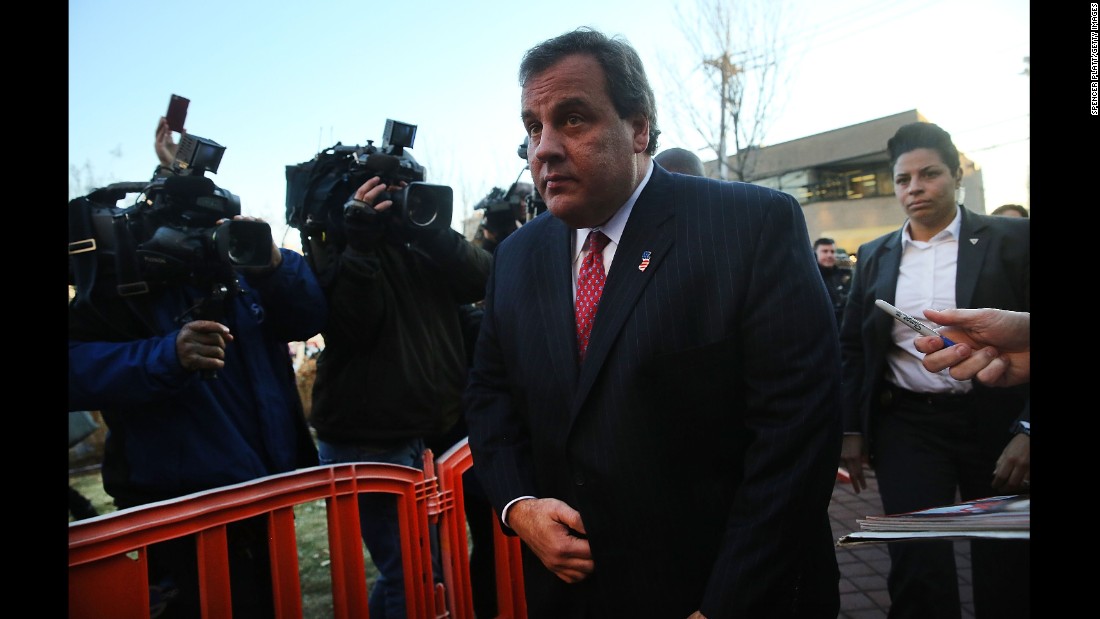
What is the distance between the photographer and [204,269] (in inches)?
88.1

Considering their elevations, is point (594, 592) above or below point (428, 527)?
above

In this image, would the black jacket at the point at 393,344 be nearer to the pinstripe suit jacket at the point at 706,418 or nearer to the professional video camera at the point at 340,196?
the professional video camera at the point at 340,196

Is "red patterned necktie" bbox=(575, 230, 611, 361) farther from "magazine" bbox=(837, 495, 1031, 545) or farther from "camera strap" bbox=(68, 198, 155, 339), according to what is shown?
"camera strap" bbox=(68, 198, 155, 339)

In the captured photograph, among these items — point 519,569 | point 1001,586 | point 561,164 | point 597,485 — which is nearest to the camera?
point 597,485

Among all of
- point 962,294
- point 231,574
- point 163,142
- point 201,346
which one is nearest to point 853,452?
point 962,294

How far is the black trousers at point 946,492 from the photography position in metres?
2.48

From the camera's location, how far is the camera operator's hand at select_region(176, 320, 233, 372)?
2.07 metres

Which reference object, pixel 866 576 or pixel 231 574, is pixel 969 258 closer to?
pixel 866 576

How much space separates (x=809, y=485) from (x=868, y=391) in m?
1.61

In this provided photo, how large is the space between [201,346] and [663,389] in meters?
1.45

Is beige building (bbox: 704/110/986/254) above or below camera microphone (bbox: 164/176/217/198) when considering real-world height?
above

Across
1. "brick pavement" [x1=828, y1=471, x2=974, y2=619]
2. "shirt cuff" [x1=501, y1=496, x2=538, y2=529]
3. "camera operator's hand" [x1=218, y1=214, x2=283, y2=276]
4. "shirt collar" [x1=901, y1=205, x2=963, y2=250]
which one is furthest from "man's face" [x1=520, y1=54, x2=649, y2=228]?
"brick pavement" [x1=828, y1=471, x2=974, y2=619]
